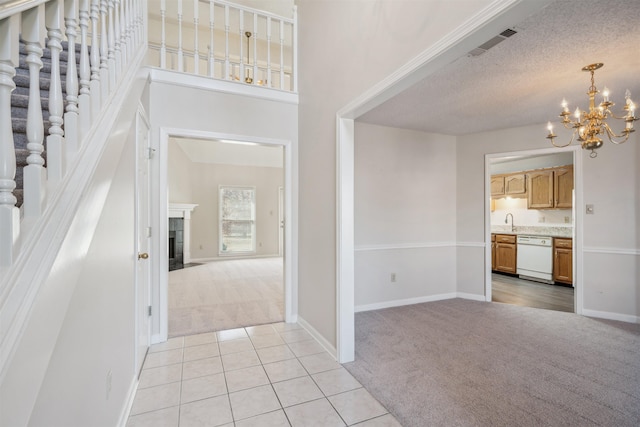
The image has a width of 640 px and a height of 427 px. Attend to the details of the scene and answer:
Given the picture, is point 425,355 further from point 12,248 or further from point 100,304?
point 12,248

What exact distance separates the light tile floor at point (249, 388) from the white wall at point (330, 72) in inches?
16.3

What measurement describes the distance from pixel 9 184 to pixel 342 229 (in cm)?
197

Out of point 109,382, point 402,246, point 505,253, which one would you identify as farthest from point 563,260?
point 109,382

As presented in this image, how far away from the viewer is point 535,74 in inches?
96.7

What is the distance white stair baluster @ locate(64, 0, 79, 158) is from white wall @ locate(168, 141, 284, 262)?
6.05m

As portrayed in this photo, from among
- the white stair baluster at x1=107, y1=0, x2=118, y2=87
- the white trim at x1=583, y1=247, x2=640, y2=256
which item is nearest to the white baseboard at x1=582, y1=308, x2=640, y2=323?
the white trim at x1=583, y1=247, x2=640, y2=256

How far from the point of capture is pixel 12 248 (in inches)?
28.0

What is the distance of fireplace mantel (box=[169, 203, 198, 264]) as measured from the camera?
696 cm

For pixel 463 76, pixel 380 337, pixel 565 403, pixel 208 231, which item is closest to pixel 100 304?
pixel 380 337

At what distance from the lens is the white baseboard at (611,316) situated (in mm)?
3339

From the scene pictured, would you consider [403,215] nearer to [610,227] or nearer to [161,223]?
[610,227]

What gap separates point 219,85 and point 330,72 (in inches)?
49.4

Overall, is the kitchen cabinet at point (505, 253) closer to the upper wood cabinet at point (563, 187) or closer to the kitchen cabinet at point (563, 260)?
the kitchen cabinet at point (563, 260)

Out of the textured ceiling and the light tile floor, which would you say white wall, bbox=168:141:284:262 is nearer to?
the textured ceiling
